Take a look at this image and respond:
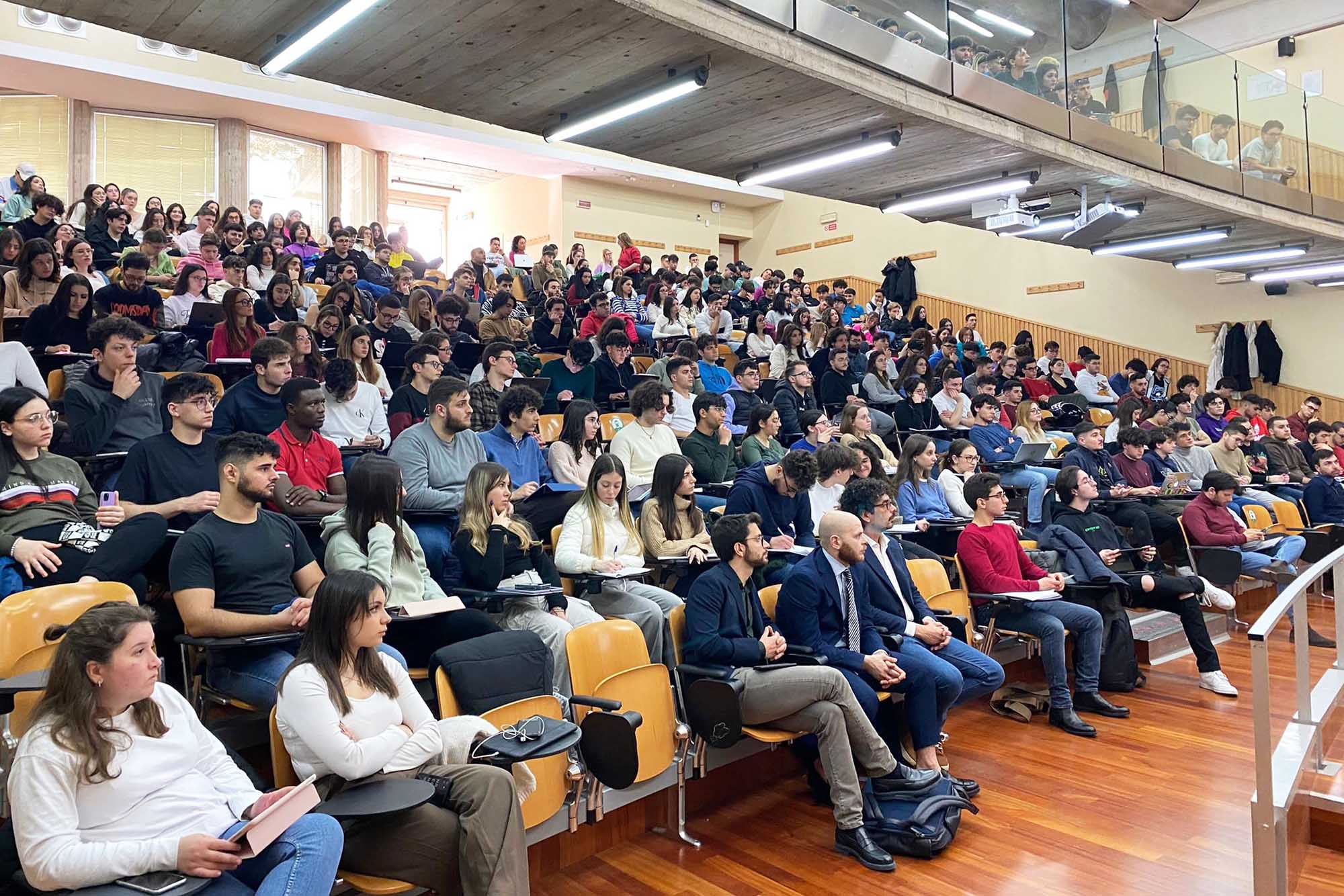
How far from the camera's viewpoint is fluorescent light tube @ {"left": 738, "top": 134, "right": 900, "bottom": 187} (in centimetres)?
556

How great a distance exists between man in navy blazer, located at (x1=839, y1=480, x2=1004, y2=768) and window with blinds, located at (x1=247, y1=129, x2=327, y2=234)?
1043 cm

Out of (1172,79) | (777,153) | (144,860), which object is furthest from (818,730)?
(1172,79)

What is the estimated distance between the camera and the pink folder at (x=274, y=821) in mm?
1573

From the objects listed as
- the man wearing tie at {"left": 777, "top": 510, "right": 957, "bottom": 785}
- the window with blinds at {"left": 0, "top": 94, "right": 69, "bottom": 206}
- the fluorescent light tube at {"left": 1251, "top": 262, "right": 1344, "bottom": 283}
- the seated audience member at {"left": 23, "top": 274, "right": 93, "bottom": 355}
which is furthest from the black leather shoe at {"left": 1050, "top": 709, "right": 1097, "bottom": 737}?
the window with blinds at {"left": 0, "top": 94, "right": 69, "bottom": 206}

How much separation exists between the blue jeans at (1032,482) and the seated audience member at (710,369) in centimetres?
203

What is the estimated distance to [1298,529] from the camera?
6355 mm

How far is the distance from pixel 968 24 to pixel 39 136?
33.9 ft

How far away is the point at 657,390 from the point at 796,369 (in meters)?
1.75

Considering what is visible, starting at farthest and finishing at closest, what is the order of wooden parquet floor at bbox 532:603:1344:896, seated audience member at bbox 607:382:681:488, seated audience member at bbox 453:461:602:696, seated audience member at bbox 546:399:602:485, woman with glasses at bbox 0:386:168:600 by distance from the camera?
seated audience member at bbox 607:382:681:488 → seated audience member at bbox 546:399:602:485 → seated audience member at bbox 453:461:602:696 → wooden parquet floor at bbox 532:603:1344:896 → woman with glasses at bbox 0:386:168:600

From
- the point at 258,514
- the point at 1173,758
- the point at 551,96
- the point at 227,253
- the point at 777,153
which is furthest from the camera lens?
the point at 227,253

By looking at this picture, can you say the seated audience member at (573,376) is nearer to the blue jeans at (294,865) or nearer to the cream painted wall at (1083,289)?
the blue jeans at (294,865)

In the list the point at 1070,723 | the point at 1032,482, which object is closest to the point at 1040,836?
the point at 1070,723

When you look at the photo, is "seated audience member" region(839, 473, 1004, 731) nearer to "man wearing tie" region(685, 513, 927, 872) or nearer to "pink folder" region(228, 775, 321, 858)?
"man wearing tie" region(685, 513, 927, 872)

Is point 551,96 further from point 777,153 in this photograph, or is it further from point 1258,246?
point 1258,246
